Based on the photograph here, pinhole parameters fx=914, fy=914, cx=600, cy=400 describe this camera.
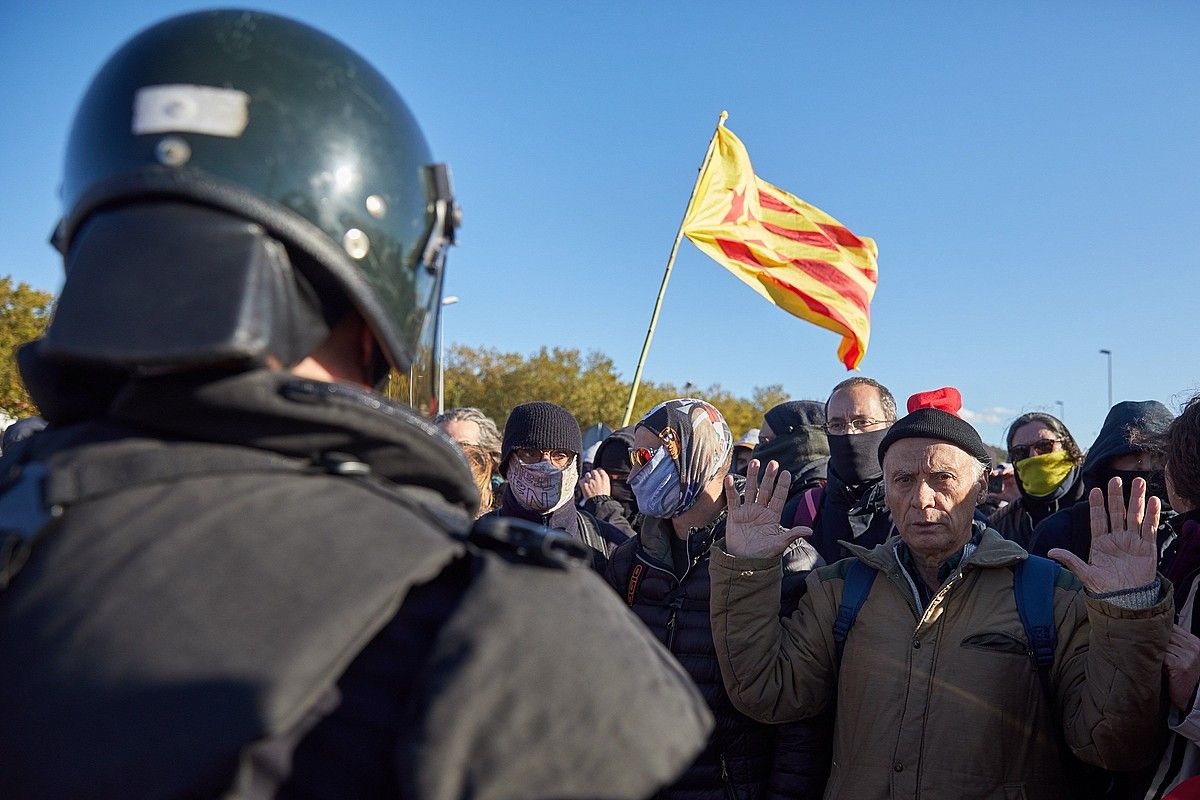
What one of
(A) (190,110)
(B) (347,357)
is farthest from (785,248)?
(A) (190,110)

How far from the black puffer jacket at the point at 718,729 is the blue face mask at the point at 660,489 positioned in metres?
0.25

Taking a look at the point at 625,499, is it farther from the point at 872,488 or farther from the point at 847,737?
the point at 847,737

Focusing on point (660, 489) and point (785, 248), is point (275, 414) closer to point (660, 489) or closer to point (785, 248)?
point (660, 489)

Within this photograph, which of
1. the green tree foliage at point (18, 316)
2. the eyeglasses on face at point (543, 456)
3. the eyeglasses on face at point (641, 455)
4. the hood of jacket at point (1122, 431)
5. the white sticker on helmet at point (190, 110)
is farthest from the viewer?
the green tree foliage at point (18, 316)

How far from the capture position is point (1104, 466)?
4.87 metres

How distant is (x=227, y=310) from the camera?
42.5 inches

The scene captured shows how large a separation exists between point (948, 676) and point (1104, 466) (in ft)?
8.50

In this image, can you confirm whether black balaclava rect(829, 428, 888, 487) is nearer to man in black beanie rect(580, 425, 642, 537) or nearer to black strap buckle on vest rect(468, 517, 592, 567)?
man in black beanie rect(580, 425, 642, 537)

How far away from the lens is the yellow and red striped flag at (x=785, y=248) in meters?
8.89

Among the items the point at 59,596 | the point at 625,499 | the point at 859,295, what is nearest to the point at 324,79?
the point at 59,596

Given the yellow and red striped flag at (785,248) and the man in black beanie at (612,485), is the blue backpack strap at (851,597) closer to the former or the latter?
the man in black beanie at (612,485)

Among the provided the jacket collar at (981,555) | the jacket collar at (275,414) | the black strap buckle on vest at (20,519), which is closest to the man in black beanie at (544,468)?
the jacket collar at (981,555)

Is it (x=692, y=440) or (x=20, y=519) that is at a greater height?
(x=20, y=519)

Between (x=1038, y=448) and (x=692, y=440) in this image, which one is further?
(x=1038, y=448)
